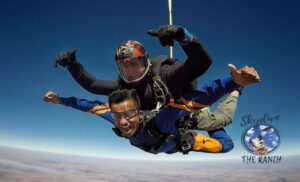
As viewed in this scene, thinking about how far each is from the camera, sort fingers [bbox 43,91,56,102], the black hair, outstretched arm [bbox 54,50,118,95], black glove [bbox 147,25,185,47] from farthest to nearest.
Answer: fingers [bbox 43,91,56,102], outstretched arm [bbox 54,50,118,95], the black hair, black glove [bbox 147,25,185,47]

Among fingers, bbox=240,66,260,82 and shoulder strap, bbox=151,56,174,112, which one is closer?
fingers, bbox=240,66,260,82

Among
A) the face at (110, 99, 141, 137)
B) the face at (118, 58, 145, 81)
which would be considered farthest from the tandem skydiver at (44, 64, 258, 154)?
the face at (118, 58, 145, 81)

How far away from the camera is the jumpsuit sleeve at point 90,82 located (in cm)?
293

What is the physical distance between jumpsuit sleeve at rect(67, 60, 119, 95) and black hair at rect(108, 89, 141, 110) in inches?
5.7

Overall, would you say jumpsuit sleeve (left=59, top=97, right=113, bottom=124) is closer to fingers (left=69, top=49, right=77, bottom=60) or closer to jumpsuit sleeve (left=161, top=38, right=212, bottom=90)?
fingers (left=69, top=49, right=77, bottom=60)

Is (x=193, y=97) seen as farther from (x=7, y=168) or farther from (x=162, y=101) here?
(x=7, y=168)

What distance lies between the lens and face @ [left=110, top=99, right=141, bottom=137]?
2768 millimetres

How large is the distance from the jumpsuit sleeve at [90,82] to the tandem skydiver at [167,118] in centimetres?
16

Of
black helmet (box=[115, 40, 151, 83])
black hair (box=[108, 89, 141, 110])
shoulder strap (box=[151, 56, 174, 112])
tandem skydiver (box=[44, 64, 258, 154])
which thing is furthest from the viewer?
black hair (box=[108, 89, 141, 110])

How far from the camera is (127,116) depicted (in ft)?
9.22

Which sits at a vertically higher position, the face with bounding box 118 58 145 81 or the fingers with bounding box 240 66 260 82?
the face with bounding box 118 58 145 81

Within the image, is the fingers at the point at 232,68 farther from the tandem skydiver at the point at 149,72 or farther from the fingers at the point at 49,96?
the fingers at the point at 49,96

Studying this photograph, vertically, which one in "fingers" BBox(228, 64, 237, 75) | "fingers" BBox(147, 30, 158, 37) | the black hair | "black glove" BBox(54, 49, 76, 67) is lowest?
"fingers" BBox(228, 64, 237, 75)

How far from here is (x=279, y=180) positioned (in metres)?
154
